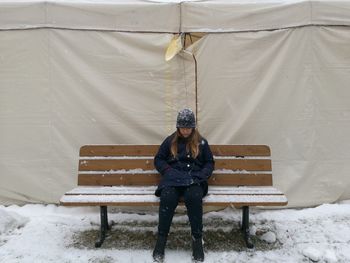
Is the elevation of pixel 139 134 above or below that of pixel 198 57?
below

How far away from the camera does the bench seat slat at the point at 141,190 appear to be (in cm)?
464

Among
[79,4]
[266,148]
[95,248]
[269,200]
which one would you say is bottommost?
[95,248]

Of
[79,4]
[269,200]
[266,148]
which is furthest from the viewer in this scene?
[79,4]

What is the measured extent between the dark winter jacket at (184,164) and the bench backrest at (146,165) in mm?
307

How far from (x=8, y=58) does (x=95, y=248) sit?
2.79m

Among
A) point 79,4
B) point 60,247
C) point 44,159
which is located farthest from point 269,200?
point 79,4

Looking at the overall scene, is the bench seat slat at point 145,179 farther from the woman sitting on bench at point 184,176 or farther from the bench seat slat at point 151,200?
the bench seat slat at point 151,200

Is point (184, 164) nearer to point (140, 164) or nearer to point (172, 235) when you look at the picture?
point (140, 164)

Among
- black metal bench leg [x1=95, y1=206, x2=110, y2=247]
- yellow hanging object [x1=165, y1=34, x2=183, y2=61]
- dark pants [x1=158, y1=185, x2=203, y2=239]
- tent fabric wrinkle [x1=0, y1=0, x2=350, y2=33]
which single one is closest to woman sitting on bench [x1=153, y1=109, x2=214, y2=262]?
dark pants [x1=158, y1=185, x2=203, y2=239]

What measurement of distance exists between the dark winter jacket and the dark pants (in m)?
0.19

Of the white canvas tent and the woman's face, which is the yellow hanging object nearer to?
the white canvas tent

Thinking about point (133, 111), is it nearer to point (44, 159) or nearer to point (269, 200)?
point (44, 159)

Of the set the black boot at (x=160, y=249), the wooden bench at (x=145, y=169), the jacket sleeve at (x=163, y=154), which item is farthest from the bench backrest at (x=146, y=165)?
the black boot at (x=160, y=249)

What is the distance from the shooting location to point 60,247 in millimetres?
4543
